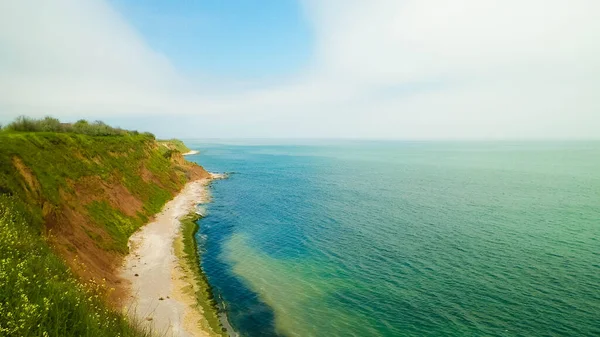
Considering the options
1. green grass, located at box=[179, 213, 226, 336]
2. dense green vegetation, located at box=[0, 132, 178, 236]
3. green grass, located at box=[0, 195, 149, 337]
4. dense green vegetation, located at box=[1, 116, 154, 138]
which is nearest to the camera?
green grass, located at box=[0, 195, 149, 337]

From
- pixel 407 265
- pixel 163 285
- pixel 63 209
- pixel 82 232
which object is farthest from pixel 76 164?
pixel 407 265

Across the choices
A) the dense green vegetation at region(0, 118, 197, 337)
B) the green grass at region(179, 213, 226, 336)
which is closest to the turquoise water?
the green grass at region(179, 213, 226, 336)

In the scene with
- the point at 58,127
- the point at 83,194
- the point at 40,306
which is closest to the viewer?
the point at 40,306

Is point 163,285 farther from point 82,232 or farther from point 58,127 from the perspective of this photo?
point 58,127

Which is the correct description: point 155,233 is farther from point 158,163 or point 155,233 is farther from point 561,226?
point 561,226

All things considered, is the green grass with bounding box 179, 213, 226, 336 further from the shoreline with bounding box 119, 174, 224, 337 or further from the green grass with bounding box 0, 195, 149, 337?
the green grass with bounding box 0, 195, 149, 337

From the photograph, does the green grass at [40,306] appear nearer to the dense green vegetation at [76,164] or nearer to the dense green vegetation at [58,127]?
the dense green vegetation at [76,164]
